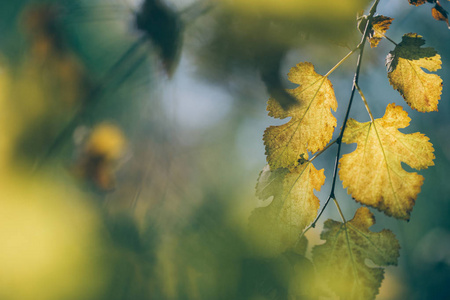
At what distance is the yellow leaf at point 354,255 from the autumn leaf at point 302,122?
0.08 m

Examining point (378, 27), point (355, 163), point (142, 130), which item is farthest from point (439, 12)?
point (142, 130)

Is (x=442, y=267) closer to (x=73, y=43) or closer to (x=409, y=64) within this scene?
(x=409, y=64)

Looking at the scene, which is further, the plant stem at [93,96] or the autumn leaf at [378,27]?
the plant stem at [93,96]

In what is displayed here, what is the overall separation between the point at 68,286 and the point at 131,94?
0.55 metres

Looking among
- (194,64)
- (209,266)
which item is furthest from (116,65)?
(209,266)

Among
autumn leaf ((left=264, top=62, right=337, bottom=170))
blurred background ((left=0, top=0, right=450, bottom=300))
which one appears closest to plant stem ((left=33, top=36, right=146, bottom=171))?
blurred background ((left=0, top=0, right=450, bottom=300))

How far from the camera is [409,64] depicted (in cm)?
25

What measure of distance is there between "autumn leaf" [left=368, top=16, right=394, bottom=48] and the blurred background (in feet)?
1.13

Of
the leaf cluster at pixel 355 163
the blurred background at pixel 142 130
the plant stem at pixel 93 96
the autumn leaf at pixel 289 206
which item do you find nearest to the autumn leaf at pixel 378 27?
the leaf cluster at pixel 355 163

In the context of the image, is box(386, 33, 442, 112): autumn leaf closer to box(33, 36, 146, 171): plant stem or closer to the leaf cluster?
the leaf cluster

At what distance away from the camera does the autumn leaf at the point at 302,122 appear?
0.81 ft

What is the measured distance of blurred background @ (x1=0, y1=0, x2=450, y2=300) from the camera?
2.19ft

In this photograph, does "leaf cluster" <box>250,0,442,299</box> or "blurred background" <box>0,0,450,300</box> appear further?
"blurred background" <box>0,0,450,300</box>

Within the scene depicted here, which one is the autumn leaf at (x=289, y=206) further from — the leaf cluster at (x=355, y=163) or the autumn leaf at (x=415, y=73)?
the autumn leaf at (x=415, y=73)
